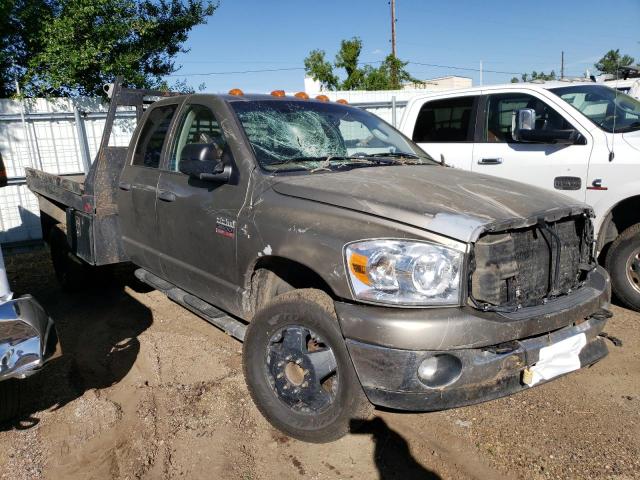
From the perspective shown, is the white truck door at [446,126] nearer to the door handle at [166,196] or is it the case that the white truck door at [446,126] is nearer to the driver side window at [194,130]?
the driver side window at [194,130]

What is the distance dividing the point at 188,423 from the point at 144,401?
45 cm

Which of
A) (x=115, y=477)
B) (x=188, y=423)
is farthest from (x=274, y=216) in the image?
(x=115, y=477)

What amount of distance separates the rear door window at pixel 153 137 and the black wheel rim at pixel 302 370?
6.81 ft

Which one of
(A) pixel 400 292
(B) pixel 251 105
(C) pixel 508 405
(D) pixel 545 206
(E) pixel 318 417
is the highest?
(B) pixel 251 105

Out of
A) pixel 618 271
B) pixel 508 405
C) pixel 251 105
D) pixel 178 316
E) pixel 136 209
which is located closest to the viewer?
pixel 508 405

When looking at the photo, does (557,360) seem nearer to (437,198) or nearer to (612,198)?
(437,198)

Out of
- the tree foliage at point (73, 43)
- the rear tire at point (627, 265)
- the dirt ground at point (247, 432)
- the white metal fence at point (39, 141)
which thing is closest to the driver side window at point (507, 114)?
the rear tire at point (627, 265)

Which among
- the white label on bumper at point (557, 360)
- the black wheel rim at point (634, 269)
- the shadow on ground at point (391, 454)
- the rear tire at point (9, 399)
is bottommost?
the shadow on ground at point (391, 454)

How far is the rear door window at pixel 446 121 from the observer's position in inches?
236

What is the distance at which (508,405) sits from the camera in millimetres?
3277

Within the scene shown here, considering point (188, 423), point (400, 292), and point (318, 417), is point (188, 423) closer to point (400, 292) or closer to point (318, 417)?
point (318, 417)

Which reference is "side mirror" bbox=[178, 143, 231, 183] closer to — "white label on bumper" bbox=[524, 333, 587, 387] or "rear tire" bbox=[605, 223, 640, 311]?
"white label on bumper" bbox=[524, 333, 587, 387]

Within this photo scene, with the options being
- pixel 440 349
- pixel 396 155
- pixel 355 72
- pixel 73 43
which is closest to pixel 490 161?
pixel 396 155

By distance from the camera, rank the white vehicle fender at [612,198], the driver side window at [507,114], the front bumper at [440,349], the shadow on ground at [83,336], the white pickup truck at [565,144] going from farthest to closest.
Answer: the driver side window at [507,114] < the white pickup truck at [565,144] < the white vehicle fender at [612,198] < the shadow on ground at [83,336] < the front bumper at [440,349]
